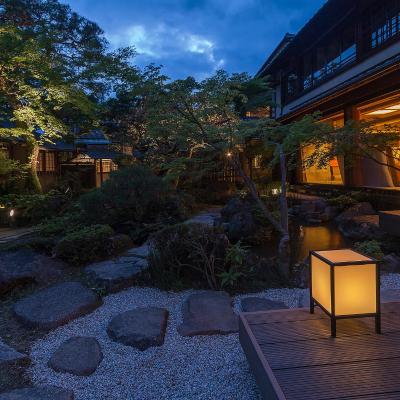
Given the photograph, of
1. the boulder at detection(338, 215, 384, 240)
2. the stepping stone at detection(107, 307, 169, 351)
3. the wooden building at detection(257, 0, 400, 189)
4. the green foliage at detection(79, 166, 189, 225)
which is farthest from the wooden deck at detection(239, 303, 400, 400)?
the wooden building at detection(257, 0, 400, 189)

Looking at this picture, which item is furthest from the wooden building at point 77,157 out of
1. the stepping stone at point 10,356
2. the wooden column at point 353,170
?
the stepping stone at point 10,356

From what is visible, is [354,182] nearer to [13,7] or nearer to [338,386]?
[338,386]

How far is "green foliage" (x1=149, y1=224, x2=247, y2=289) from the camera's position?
424 cm

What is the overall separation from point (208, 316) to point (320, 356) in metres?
1.54

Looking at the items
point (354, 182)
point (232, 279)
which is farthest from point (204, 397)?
point (354, 182)

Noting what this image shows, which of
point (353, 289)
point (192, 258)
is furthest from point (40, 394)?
point (192, 258)

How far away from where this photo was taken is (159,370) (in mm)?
2576

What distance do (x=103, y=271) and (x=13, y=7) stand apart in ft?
43.9

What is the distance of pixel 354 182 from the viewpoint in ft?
36.2

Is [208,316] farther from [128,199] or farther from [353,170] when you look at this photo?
[353,170]

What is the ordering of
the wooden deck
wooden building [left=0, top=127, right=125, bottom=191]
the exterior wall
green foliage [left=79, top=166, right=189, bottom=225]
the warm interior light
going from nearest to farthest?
the wooden deck, green foliage [left=79, top=166, right=189, bottom=225], the exterior wall, the warm interior light, wooden building [left=0, top=127, right=125, bottom=191]

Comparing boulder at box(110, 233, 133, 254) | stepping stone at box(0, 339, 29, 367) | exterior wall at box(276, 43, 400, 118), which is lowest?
stepping stone at box(0, 339, 29, 367)

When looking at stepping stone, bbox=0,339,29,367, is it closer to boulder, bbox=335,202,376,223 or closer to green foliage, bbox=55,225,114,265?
green foliage, bbox=55,225,114,265

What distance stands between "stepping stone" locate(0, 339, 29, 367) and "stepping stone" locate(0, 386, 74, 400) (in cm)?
48
